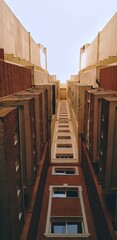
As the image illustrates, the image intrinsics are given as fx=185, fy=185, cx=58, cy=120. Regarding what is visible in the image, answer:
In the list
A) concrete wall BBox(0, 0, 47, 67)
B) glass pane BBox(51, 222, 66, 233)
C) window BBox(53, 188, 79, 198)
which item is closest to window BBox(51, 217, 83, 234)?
glass pane BBox(51, 222, 66, 233)

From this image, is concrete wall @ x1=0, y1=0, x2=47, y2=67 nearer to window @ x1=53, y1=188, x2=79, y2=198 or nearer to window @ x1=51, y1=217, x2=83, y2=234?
window @ x1=53, y1=188, x2=79, y2=198

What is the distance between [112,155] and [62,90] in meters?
27.1

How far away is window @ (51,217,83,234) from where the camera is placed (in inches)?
170

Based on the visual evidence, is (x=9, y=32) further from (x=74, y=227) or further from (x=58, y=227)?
(x=74, y=227)

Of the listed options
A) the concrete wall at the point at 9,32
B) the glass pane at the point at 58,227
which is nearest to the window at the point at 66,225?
the glass pane at the point at 58,227

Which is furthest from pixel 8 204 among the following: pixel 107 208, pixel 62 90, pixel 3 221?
pixel 62 90

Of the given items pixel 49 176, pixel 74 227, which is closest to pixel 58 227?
pixel 74 227

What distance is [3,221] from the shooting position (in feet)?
6.70

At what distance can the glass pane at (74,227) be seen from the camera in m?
4.28

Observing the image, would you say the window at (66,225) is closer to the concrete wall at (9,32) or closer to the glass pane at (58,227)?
the glass pane at (58,227)

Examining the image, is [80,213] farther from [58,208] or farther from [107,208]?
[107,208]

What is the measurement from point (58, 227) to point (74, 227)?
380mm

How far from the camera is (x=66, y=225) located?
4.38m

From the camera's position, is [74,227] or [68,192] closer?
[74,227]
